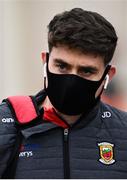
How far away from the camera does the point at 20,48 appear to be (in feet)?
27.5

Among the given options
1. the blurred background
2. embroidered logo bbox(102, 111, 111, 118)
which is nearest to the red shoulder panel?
embroidered logo bbox(102, 111, 111, 118)

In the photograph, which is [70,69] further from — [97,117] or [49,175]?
[49,175]

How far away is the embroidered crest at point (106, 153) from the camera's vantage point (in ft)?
8.46

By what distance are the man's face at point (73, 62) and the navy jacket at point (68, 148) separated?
8.5 inches

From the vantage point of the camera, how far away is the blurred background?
7289 mm

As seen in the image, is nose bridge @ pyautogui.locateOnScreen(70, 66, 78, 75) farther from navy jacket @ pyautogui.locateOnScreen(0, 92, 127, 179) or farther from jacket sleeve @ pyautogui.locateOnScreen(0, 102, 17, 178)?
jacket sleeve @ pyautogui.locateOnScreen(0, 102, 17, 178)

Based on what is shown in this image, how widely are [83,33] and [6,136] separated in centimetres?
62

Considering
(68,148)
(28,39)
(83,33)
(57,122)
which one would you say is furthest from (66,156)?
(28,39)

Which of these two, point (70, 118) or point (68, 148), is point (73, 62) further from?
point (68, 148)

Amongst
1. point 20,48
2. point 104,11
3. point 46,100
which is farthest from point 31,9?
point 46,100

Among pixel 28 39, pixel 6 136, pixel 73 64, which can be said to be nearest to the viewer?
pixel 6 136

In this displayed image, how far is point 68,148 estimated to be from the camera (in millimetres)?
2592

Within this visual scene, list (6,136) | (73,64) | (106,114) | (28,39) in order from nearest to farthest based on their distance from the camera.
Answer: (6,136)
(73,64)
(106,114)
(28,39)

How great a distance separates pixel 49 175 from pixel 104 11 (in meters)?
4.77
